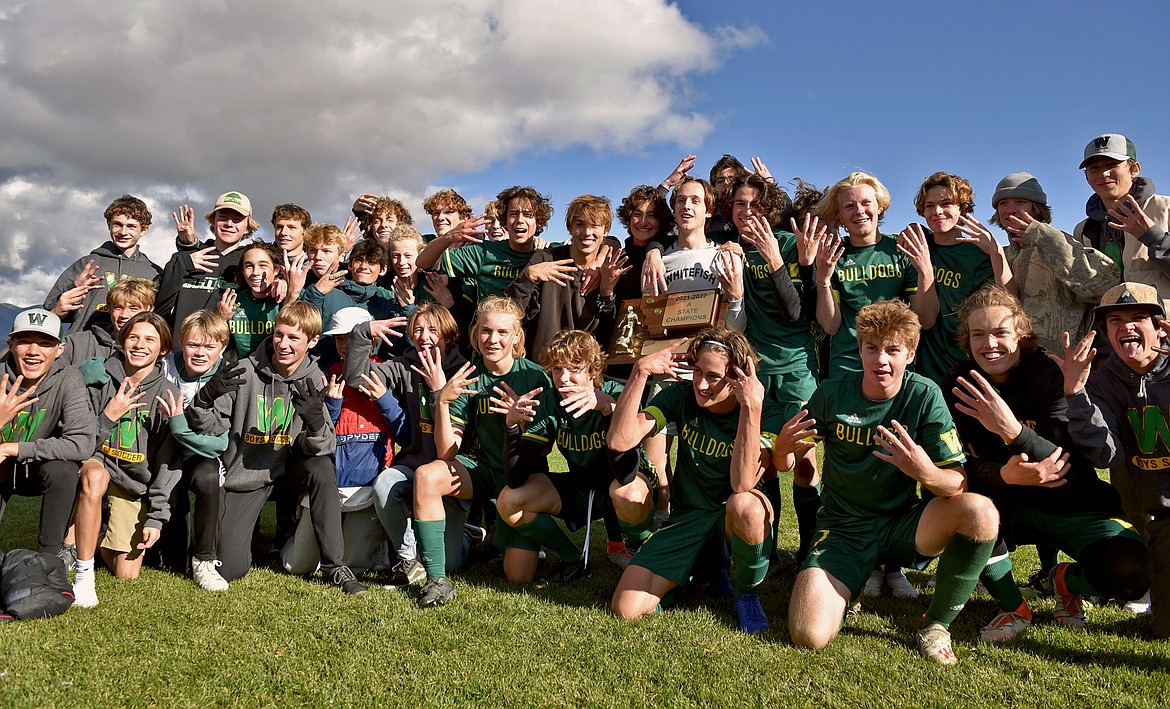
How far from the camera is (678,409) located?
16.1ft

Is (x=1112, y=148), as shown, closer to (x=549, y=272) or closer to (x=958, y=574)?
(x=958, y=574)

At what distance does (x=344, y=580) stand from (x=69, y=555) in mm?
1782

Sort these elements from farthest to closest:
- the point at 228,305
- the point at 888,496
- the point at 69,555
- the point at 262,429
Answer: the point at 228,305
the point at 262,429
the point at 69,555
the point at 888,496

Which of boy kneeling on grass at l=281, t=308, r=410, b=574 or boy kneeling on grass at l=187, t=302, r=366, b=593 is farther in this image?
boy kneeling on grass at l=281, t=308, r=410, b=574

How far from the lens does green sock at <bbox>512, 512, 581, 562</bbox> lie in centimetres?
511

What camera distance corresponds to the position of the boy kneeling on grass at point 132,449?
16.7 ft

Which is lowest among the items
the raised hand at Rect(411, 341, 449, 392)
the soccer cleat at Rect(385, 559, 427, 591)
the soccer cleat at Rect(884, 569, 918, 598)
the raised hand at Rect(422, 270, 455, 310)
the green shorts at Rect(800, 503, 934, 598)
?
the soccer cleat at Rect(385, 559, 427, 591)

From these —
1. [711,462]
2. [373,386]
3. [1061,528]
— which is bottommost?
[1061,528]

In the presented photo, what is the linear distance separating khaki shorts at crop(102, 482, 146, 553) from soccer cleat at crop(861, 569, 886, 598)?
4753mm

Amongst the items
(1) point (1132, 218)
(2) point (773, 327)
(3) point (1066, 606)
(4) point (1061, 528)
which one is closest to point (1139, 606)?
(3) point (1066, 606)

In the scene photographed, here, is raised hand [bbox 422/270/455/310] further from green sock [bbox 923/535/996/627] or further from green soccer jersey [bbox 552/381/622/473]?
green sock [bbox 923/535/996/627]

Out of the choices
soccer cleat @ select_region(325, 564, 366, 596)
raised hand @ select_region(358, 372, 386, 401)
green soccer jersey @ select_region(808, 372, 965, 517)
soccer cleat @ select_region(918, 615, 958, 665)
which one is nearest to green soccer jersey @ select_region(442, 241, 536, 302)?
raised hand @ select_region(358, 372, 386, 401)

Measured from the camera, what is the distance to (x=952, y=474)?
13.0 ft

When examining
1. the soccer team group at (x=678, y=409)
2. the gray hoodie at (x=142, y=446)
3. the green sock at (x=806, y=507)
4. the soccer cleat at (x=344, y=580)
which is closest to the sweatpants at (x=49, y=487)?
the soccer team group at (x=678, y=409)
